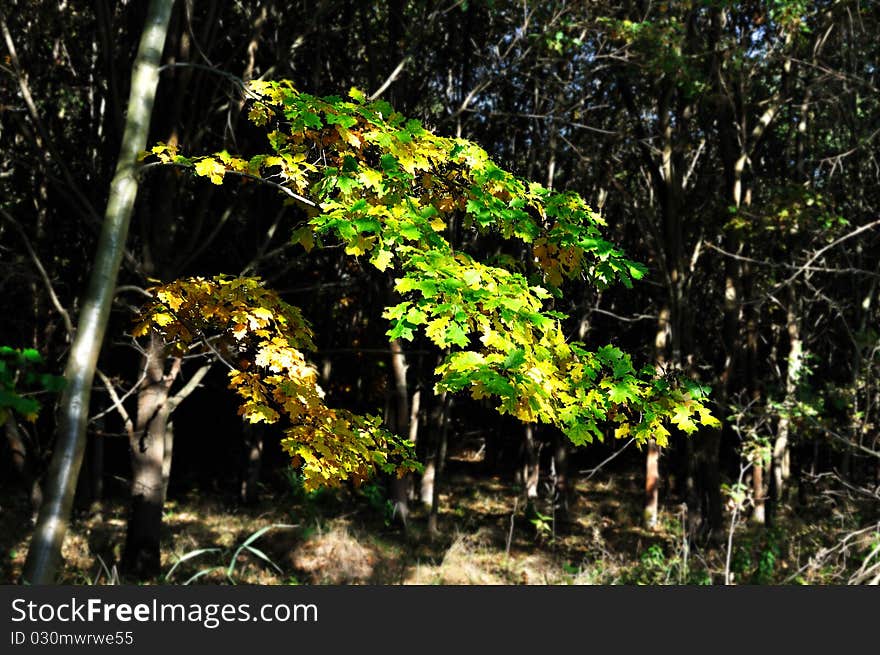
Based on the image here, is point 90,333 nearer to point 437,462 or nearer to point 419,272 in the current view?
point 419,272

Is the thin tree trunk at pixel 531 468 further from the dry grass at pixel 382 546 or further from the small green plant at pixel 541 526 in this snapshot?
the small green plant at pixel 541 526

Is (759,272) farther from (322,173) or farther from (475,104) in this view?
(322,173)

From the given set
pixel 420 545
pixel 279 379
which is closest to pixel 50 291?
pixel 279 379

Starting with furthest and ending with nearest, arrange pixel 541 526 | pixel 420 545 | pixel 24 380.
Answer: pixel 541 526 < pixel 420 545 < pixel 24 380

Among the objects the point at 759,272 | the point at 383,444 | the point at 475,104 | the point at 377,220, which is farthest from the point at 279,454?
the point at 377,220

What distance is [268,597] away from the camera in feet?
16.7

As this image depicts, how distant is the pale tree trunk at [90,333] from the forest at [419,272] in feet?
0.07

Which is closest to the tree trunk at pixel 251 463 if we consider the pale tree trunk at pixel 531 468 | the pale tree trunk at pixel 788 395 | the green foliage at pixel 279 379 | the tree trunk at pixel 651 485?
the pale tree trunk at pixel 531 468

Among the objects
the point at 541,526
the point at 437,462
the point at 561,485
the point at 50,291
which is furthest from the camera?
the point at 561,485

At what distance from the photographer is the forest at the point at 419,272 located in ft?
17.3

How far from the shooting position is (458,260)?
202 inches

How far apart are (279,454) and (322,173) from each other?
739 inches

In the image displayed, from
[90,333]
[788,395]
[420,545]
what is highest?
[788,395]

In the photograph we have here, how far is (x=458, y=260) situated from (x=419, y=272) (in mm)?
557
